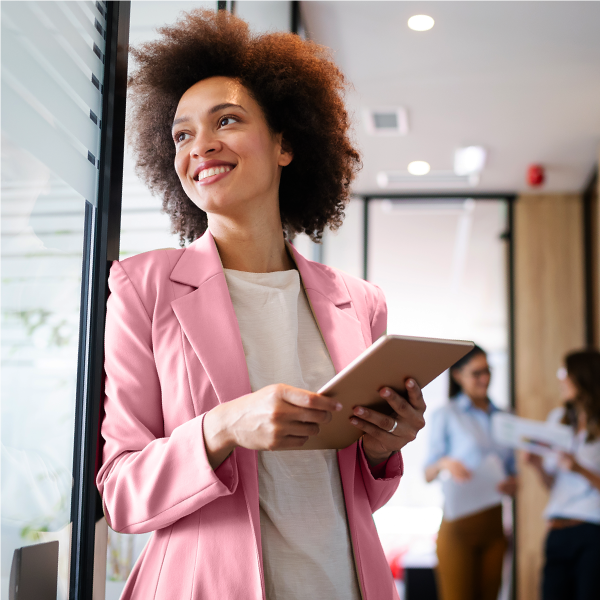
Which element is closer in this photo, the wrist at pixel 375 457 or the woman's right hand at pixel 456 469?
the wrist at pixel 375 457

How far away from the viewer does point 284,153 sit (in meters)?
1.35

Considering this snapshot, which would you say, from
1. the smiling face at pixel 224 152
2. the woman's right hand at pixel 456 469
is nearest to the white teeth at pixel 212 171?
the smiling face at pixel 224 152

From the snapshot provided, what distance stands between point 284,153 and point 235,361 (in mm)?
539

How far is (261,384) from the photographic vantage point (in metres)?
1.05

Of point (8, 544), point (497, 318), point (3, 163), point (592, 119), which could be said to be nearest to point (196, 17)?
point (3, 163)

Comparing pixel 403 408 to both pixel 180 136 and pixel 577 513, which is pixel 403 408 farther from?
pixel 577 513

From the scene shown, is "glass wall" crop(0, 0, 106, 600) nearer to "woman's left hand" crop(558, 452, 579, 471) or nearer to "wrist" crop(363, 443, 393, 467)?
"wrist" crop(363, 443, 393, 467)

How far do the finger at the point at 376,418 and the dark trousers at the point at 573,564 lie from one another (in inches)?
103

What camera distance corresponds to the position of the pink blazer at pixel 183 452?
35.0 inches

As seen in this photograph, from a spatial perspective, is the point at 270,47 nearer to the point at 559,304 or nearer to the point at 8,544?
the point at 8,544

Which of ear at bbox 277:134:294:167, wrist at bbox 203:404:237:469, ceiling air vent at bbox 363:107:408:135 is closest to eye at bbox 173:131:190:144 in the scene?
ear at bbox 277:134:294:167

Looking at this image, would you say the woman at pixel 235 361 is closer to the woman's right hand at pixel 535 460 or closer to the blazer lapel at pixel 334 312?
the blazer lapel at pixel 334 312

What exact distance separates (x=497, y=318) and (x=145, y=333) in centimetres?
468

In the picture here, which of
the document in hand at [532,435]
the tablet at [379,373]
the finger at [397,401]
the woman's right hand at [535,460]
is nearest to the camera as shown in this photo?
the tablet at [379,373]
